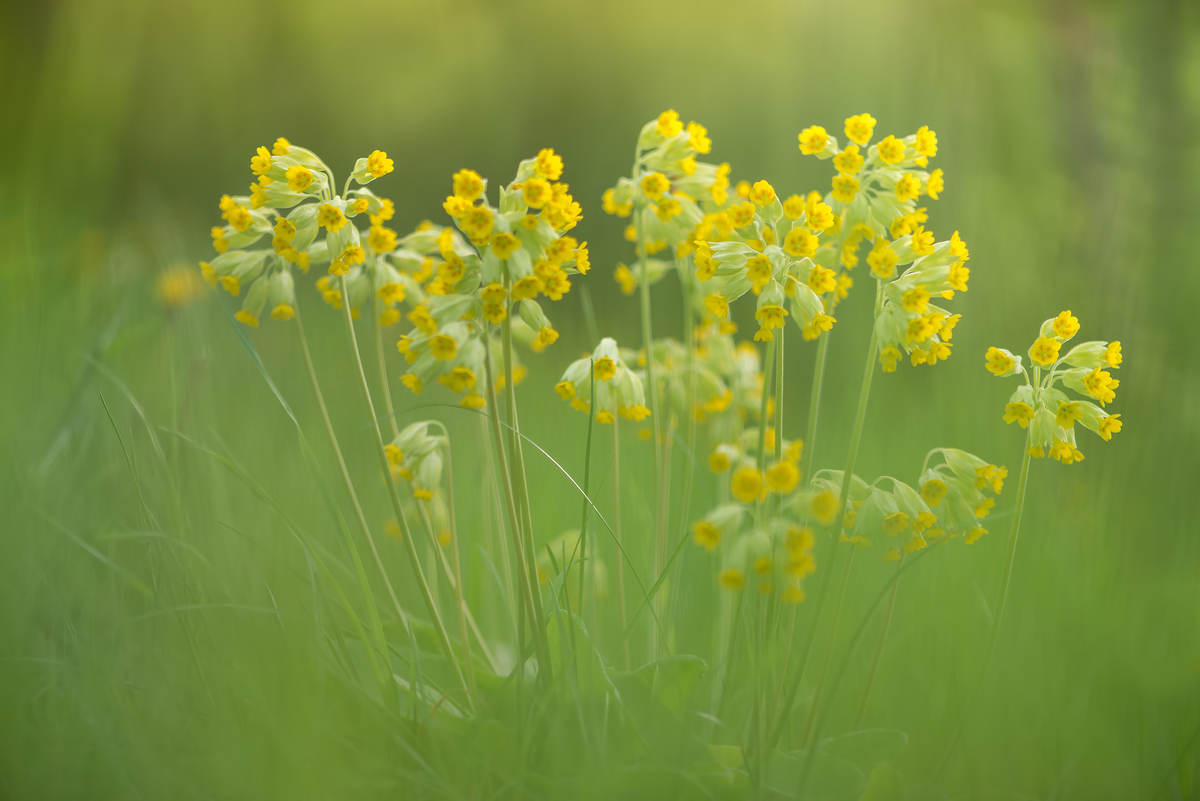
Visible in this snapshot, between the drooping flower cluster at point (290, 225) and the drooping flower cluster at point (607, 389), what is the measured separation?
31cm

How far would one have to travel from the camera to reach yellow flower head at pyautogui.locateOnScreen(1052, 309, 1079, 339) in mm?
954

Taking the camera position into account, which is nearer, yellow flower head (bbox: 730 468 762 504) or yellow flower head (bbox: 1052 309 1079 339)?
yellow flower head (bbox: 730 468 762 504)

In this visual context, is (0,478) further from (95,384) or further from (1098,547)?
(1098,547)

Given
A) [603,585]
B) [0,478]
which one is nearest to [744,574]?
[603,585]

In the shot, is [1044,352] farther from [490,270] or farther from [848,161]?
[490,270]

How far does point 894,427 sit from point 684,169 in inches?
30.9

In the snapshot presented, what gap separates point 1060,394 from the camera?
38.7 inches

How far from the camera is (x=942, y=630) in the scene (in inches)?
43.8

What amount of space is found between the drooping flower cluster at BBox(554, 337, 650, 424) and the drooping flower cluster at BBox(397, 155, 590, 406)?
82 mm

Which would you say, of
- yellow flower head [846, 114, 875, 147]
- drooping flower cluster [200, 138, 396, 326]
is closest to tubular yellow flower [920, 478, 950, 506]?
yellow flower head [846, 114, 875, 147]

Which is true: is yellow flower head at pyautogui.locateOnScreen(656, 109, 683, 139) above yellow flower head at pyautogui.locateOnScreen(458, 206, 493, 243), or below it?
above

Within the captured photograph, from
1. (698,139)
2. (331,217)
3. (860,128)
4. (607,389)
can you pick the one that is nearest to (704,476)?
(607,389)

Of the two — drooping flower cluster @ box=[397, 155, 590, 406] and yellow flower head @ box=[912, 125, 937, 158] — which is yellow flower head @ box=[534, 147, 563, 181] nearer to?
drooping flower cluster @ box=[397, 155, 590, 406]

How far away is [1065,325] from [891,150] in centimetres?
30
